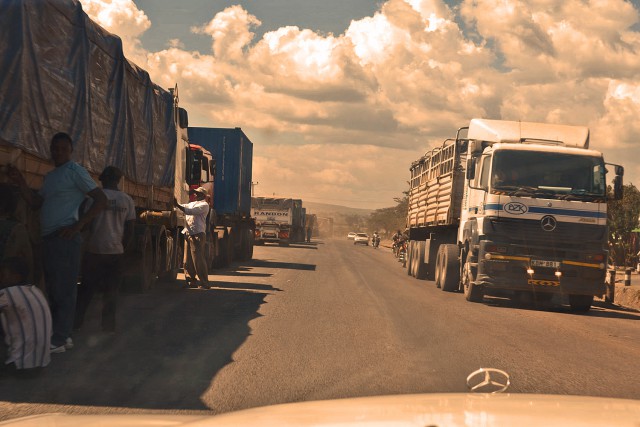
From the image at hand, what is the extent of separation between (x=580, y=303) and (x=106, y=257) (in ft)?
33.2

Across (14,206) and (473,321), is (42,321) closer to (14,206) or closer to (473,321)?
(14,206)

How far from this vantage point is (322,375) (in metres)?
6.96

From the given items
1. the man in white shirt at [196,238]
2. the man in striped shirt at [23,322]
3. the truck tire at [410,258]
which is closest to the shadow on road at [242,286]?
the man in white shirt at [196,238]

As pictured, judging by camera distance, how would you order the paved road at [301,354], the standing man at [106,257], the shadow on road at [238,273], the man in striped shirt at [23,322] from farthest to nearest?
the shadow on road at [238,273], the standing man at [106,257], the man in striped shirt at [23,322], the paved road at [301,354]

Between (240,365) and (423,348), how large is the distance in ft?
7.50

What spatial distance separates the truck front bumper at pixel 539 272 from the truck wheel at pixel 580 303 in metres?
0.62

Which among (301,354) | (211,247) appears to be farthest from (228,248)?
(301,354)

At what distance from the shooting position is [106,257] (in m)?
8.67

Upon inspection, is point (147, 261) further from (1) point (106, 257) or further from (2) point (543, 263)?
(2) point (543, 263)

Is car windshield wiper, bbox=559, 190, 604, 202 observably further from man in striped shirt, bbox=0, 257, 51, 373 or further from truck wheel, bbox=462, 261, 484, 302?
man in striped shirt, bbox=0, 257, 51, 373

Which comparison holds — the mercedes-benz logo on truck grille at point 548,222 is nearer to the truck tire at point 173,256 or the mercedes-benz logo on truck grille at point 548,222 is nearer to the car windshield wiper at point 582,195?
the car windshield wiper at point 582,195

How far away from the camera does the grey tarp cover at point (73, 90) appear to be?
756 cm

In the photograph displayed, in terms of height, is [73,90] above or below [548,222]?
above

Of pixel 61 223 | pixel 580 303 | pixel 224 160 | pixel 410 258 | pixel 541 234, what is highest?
pixel 224 160
